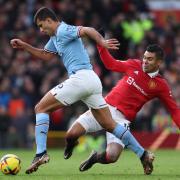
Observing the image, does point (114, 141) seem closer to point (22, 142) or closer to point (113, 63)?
point (113, 63)

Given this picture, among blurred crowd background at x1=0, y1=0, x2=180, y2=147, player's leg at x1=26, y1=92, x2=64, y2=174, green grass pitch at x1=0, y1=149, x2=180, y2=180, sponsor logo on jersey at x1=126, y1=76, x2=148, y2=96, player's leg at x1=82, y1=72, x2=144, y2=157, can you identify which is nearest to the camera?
green grass pitch at x1=0, y1=149, x2=180, y2=180

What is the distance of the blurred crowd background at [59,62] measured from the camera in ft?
64.0

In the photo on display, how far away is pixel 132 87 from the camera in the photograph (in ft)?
38.3

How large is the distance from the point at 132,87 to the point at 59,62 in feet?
30.1

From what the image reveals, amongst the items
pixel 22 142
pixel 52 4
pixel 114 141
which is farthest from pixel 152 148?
pixel 114 141

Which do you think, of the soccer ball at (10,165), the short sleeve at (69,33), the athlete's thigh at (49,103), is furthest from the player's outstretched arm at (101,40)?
the soccer ball at (10,165)

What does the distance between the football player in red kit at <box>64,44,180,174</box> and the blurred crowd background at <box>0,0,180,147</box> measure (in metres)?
7.75

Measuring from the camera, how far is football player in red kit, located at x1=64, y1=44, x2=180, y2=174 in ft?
37.6

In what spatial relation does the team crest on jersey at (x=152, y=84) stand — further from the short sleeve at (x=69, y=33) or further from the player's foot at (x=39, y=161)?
the player's foot at (x=39, y=161)

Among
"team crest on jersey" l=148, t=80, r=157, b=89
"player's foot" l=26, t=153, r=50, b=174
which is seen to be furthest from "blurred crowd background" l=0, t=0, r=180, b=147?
"player's foot" l=26, t=153, r=50, b=174

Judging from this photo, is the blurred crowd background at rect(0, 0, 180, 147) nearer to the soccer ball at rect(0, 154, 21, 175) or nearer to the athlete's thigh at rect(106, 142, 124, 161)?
the athlete's thigh at rect(106, 142, 124, 161)

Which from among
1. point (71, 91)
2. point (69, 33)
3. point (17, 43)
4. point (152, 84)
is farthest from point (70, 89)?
point (152, 84)

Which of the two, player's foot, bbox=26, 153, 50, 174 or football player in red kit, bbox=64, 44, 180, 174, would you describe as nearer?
player's foot, bbox=26, 153, 50, 174

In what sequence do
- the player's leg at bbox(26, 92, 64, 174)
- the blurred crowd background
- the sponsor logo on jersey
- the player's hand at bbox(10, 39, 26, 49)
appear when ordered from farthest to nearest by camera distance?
the blurred crowd background → the sponsor logo on jersey → the player's hand at bbox(10, 39, 26, 49) → the player's leg at bbox(26, 92, 64, 174)
